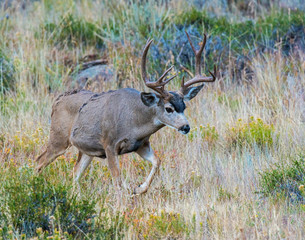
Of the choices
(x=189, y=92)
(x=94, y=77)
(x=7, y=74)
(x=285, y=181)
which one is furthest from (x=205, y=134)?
(x=7, y=74)

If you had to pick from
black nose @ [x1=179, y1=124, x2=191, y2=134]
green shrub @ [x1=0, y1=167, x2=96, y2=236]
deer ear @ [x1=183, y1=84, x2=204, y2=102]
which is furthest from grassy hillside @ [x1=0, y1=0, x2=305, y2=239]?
deer ear @ [x1=183, y1=84, x2=204, y2=102]

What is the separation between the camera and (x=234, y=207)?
5859mm

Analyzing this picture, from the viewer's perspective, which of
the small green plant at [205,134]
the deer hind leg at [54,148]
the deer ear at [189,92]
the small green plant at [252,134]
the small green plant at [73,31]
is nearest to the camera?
the deer ear at [189,92]

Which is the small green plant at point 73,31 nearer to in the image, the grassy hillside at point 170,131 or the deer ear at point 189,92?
the grassy hillside at point 170,131

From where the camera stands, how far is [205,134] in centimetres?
838

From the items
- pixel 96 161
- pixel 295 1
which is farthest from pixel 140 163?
pixel 295 1

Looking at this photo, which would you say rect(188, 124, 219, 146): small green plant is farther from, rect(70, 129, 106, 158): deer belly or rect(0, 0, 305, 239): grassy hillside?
rect(70, 129, 106, 158): deer belly

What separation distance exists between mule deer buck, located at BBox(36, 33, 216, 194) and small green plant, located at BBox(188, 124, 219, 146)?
1.35 metres

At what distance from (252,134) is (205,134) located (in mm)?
684

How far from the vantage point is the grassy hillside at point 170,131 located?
5.41m

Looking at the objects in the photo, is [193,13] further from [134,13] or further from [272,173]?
[272,173]

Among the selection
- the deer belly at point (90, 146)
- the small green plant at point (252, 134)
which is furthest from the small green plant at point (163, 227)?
the small green plant at point (252, 134)

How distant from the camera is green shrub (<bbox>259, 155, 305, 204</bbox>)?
248 inches

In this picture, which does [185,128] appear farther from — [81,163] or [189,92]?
[81,163]
